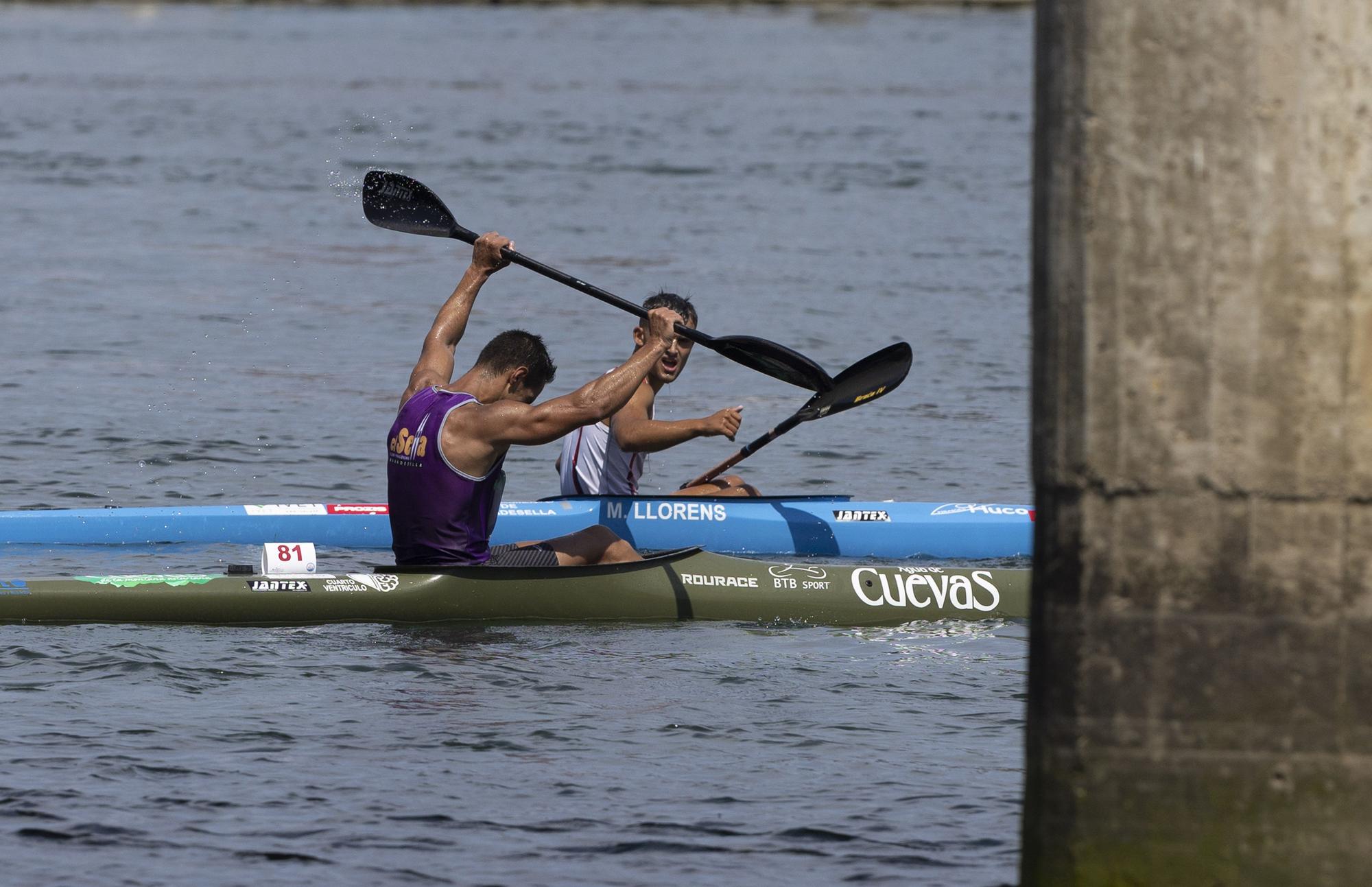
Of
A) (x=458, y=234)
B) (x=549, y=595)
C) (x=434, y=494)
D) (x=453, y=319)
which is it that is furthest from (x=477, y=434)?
(x=458, y=234)

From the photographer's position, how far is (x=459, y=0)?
76000 mm

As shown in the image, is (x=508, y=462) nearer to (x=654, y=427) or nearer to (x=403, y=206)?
(x=403, y=206)

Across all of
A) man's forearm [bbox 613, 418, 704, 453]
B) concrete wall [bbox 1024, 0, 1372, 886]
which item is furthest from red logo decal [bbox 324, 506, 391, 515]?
concrete wall [bbox 1024, 0, 1372, 886]

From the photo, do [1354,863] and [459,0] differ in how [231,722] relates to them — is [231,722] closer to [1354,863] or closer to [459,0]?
[1354,863]

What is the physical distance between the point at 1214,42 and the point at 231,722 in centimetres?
429

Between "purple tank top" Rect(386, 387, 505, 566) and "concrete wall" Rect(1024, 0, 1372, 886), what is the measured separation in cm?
416

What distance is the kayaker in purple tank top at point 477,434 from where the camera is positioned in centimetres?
779

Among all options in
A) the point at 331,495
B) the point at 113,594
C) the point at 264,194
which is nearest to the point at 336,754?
the point at 113,594

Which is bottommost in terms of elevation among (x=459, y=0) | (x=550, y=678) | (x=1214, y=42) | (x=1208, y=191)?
(x=550, y=678)

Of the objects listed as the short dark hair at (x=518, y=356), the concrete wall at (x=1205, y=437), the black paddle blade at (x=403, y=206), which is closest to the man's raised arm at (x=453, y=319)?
the short dark hair at (x=518, y=356)

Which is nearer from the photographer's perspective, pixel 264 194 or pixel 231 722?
pixel 231 722

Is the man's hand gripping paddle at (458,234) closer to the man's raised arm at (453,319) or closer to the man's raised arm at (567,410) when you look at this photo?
the man's raised arm at (453,319)

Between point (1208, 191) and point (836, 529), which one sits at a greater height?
point (1208, 191)

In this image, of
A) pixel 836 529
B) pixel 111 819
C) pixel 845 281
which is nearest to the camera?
pixel 111 819
